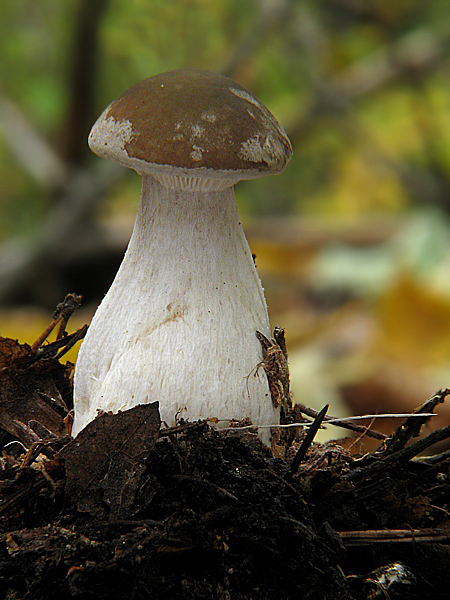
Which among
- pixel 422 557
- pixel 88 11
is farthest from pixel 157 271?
pixel 88 11

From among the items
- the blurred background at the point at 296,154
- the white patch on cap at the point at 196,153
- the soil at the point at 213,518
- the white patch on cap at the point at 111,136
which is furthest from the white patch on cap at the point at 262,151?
the blurred background at the point at 296,154

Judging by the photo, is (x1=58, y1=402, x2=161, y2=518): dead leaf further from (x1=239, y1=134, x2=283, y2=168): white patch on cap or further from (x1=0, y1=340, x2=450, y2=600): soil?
(x1=239, y1=134, x2=283, y2=168): white patch on cap

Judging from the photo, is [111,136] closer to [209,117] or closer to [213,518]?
[209,117]

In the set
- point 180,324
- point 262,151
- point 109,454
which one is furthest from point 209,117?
A: point 109,454

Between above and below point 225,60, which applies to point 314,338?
below

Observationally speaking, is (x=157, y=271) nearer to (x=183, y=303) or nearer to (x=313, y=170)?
(x=183, y=303)

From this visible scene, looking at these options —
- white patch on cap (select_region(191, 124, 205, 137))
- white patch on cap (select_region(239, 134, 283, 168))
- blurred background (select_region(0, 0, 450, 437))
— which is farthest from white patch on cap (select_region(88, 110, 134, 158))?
blurred background (select_region(0, 0, 450, 437))
